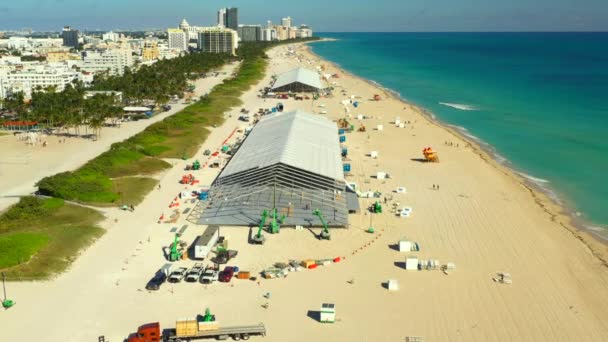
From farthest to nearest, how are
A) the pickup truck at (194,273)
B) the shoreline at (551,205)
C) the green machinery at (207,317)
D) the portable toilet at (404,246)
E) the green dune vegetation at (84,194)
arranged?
the shoreline at (551,205)
the portable toilet at (404,246)
the green dune vegetation at (84,194)
the pickup truck at (194,273)
the green machinery at (207,317)

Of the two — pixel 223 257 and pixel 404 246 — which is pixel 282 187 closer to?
pixel 223 257

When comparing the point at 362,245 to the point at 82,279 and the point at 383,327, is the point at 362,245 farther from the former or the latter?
the point at 82,279

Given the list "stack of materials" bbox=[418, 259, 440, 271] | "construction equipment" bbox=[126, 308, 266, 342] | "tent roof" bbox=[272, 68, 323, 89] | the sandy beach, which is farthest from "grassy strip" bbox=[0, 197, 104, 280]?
"tent roof" bbox=[272, 68, 323, 89]

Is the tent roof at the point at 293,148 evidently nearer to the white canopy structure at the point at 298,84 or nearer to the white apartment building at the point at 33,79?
the white canopy structure at the point at 298,84

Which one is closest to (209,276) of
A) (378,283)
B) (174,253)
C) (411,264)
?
(174,253)

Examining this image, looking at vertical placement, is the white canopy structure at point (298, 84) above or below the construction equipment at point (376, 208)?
above

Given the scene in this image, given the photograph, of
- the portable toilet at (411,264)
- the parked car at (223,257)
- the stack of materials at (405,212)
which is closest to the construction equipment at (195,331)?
the parked car at (223,257)

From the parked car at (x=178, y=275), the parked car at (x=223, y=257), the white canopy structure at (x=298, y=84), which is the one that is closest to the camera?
the parked car at (x=178, y=275)
